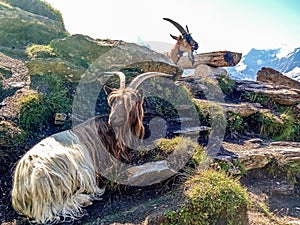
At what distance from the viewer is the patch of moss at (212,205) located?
351 centimetres

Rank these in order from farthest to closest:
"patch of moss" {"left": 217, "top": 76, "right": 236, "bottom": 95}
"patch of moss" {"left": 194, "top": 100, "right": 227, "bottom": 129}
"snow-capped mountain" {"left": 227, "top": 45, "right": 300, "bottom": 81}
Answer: "snow-capped mountain" {"left": 227, "top": 45, "right": 300, "bottom": 81}
"patch of moss" {"left": 217, "top": 76, "right": 236, "bottom": 95}
"patch of moss" {"left": 194, "top": 100, "right": 227, "bottom": 129}

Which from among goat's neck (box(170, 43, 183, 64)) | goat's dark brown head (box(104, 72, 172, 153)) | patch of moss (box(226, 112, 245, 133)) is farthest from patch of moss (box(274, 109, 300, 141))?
goat's neck (box(170, 43, 183, 64))

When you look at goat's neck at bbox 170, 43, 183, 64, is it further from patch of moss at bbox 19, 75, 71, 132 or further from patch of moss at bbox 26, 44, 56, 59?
patch of moss at bbox 19, 75, 71, 132

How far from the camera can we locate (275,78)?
407 inches

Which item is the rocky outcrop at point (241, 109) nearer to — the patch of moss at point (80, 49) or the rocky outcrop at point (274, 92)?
the rocky outcrop at point (274, 92)

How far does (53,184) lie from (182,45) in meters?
7.49

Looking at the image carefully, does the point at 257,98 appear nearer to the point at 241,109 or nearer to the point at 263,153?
the point at 241,109

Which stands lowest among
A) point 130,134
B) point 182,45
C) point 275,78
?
point 130,134

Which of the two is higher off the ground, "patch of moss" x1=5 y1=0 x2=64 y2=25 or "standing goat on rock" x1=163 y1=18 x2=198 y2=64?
"patch of moss" x1=5 y1=0 x2=64 y2=25

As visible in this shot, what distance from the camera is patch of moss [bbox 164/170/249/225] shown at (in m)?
3.51

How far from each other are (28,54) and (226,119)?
15.6 ft

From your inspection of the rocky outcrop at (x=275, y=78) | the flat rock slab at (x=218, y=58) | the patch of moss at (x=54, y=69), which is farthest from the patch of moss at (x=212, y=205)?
the rocky outcrop at (x=275, y=78)

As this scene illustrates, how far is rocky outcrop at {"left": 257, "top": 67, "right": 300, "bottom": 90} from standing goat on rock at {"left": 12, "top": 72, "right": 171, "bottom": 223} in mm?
6622

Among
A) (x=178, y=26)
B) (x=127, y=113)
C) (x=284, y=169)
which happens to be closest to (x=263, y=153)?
(x=284, y=169)
